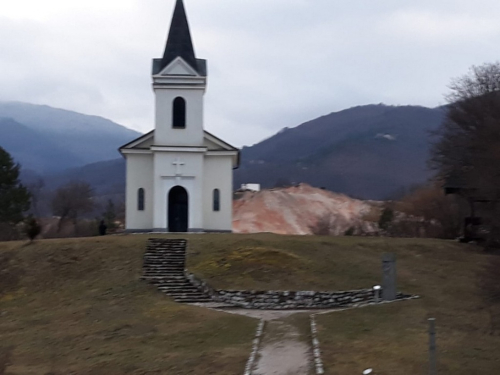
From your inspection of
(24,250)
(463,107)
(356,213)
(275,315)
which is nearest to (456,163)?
(463,107)

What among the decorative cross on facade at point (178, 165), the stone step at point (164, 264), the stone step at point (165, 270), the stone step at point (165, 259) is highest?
the decorative cross on facade at point (178, 165)

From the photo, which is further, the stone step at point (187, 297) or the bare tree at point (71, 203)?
the bare tree at point (71, 203)

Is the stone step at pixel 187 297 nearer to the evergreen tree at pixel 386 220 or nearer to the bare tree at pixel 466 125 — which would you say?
the bare tree at pixel 466 125

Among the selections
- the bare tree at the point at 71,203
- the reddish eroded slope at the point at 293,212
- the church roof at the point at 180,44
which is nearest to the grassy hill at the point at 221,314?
the church roof at the point at 180,44

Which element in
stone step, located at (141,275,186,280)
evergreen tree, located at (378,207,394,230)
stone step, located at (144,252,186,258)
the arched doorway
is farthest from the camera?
evergreen tree, located at (378,207,394,230)

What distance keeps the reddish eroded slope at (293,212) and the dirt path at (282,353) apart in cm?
4257

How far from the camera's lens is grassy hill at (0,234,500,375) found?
17.5 meters

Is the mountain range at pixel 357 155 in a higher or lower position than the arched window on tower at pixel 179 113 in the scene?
higher

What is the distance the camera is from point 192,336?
19.9 m

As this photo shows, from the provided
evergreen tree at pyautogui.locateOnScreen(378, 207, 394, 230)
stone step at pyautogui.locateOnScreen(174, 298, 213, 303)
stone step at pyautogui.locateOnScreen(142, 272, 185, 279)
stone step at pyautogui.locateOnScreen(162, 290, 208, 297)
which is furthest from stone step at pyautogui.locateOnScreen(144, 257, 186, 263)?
evergreen tree at pyautogui.locateOnScreen(378, 207, 394, 230)

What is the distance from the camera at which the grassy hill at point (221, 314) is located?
17.5 meters

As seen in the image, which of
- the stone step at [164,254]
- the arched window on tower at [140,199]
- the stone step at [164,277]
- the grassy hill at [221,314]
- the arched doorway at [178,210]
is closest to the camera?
the grassy hill at [221,314]

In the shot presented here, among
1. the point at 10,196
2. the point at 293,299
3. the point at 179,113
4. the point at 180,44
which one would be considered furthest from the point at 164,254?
the point at 10,196

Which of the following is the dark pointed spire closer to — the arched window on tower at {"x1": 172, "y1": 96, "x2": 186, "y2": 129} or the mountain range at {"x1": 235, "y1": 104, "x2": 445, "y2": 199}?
the arched window on tower at {"x1": 172, "y1": 96, "x2": 186, "y2": 129}
